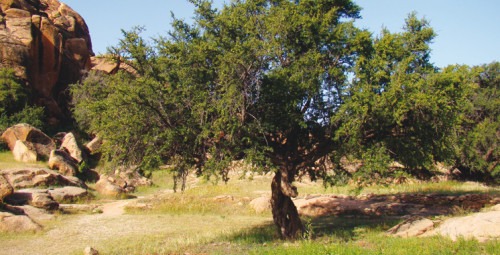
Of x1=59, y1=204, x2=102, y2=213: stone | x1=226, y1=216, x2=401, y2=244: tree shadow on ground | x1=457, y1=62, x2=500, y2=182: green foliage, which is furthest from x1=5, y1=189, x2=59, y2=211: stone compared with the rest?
x1=457, y1=62, x2=500, y2=182: green foliage

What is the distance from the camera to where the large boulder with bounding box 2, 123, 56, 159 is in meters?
36.5

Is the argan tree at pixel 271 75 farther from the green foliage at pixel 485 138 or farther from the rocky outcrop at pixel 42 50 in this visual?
the rocky outcrop at pixel 42 50

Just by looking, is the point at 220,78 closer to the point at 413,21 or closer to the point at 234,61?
the point at 234,61

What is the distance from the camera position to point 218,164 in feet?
43.1

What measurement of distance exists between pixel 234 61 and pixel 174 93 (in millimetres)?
A: 2353

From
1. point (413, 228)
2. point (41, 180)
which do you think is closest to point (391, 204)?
point (413, 228)

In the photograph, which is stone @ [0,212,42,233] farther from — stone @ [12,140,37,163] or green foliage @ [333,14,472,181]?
stone @ [12,140,37,163]

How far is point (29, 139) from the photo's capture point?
3744 centimetres

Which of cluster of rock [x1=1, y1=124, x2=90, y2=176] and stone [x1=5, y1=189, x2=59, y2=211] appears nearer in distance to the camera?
stone [x1=5, y1=189, x2=59, y2=211]

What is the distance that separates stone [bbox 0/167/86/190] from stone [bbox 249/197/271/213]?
1415 centimetres

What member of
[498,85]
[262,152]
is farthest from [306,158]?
[498,85]

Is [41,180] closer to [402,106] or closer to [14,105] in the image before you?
[14,105]

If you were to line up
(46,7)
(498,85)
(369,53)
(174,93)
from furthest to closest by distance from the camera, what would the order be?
(46,7), (498,85), (369,53), (174,93)

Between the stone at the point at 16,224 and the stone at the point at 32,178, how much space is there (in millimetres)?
8883
